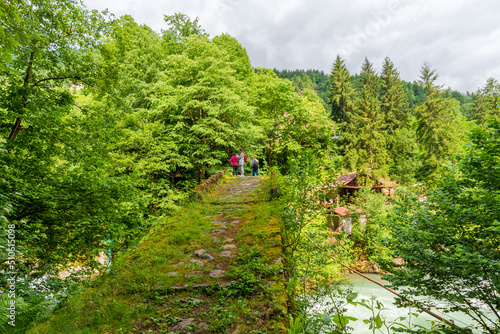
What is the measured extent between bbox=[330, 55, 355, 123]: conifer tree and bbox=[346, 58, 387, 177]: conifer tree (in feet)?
11.6

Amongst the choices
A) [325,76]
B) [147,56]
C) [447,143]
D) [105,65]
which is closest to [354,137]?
[447,143]

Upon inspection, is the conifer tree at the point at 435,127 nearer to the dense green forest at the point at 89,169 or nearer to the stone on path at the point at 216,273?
the dense green forest at the point at 89,169

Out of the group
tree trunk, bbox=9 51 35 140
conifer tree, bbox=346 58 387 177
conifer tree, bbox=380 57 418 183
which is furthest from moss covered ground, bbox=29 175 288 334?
conifer tree, bbox=380 57 418 183

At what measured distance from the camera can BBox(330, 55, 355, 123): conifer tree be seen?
3641cm

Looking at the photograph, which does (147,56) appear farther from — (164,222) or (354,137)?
(354,137)

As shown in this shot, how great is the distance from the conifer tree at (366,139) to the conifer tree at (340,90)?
3536mm

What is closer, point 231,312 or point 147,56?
point 231,312

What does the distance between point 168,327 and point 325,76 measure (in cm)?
13093

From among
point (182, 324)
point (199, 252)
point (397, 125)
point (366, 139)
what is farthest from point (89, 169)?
point (397, 125)

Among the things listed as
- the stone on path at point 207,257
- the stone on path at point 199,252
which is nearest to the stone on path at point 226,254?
the stone on path at point 207,257

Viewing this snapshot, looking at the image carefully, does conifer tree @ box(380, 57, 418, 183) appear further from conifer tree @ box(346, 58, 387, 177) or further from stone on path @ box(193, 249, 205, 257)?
stone on path @ box(193, 249, 205, 257)

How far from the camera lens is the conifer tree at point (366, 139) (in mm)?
28455

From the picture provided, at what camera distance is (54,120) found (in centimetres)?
611

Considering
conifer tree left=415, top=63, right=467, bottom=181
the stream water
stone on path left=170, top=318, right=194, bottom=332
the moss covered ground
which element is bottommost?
the stream water
